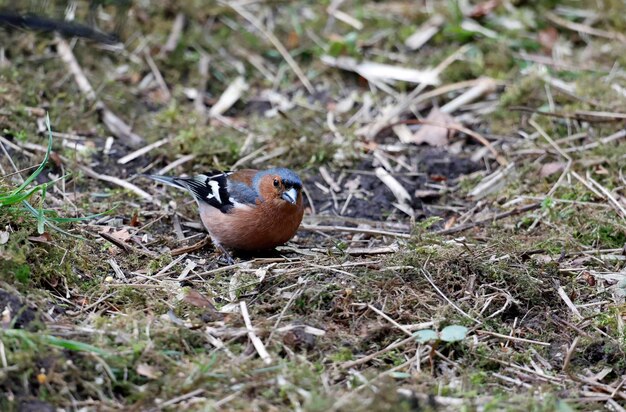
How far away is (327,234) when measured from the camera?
5.80 m

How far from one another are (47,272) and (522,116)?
4.56 metres

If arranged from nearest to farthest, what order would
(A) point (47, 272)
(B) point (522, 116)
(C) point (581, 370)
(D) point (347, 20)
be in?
(C) point (581, 370) < (A) point (47, 272) < (B) point (522, 116) < (D) point (347, 20)

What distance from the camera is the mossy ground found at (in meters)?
3.67

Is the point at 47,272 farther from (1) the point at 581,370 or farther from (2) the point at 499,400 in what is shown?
(1) the point at 581,370

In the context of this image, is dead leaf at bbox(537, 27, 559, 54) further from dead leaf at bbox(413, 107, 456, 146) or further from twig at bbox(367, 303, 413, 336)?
twig at bbox(367, 303, 413, 336)

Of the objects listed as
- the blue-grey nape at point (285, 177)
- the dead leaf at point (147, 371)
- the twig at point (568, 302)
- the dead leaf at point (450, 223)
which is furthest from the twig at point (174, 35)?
the dead leaf at point (147, 371)

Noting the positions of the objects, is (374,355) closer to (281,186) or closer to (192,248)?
(281,186)

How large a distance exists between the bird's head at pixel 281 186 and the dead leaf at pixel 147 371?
1.89 meters

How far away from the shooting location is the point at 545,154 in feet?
21.9

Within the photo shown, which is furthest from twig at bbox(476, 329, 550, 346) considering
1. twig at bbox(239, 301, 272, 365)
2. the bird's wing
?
the bird's wing

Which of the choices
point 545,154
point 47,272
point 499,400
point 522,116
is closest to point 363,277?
point 499,400

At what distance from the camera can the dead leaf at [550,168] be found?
21.1ft

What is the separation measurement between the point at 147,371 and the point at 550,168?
402 centimetres

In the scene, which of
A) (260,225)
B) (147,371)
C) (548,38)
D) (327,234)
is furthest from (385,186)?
(147,371)
